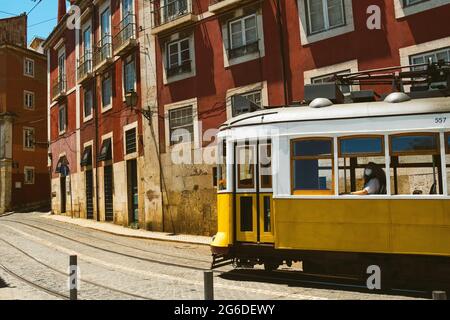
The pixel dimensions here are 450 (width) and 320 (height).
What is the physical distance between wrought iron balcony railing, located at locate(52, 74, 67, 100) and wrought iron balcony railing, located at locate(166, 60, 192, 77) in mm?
13299

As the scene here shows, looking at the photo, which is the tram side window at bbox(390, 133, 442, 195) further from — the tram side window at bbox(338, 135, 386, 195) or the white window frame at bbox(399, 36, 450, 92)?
the white window frame at bbox(399, 36, 450, 92)

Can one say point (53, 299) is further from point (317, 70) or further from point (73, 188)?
point (73, 188)

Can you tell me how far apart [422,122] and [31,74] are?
124 ft

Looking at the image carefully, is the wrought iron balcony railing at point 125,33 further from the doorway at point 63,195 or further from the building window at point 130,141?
the doorway at point 63,195

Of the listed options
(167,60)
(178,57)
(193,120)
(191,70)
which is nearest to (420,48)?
(193,120)

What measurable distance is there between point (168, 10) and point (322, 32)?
744cm

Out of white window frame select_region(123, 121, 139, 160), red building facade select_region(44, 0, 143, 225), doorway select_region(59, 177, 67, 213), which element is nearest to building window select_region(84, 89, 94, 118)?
red building facade select_region(44, 0, 143, 225)

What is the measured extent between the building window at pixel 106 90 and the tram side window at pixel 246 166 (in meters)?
15.9

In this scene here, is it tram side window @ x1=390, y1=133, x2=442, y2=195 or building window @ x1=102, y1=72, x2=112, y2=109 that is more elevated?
building window @ x1=102, y1=72, x2=112, y2=109

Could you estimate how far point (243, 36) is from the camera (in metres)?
15.9

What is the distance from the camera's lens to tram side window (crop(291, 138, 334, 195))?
8.02 meters

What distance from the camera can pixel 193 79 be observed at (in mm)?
17578
